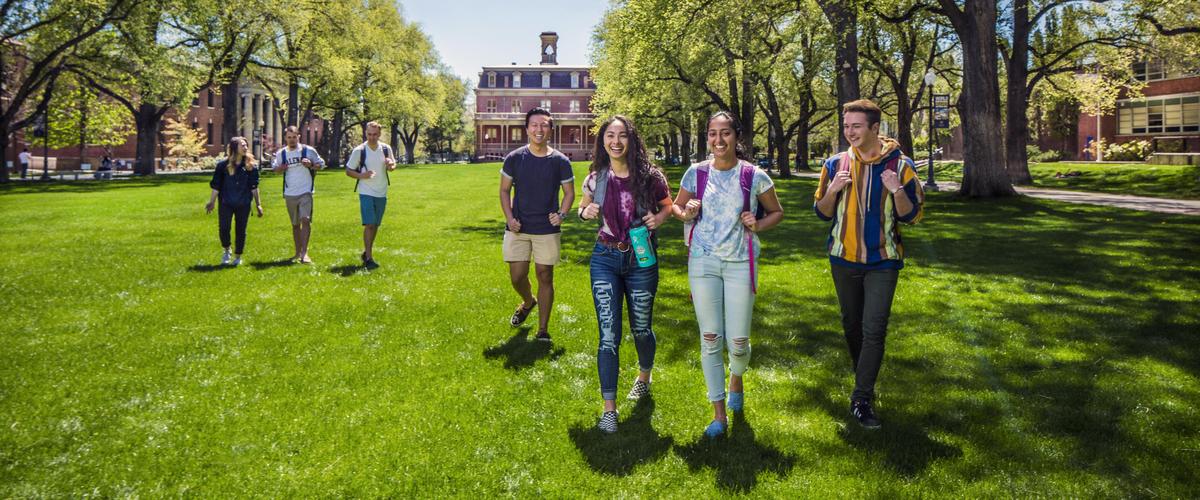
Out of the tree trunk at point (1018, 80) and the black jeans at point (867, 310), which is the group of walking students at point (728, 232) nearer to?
the black jeans at point (867, 310)

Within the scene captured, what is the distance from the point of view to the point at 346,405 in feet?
17.0

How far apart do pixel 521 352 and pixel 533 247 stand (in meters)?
1.01

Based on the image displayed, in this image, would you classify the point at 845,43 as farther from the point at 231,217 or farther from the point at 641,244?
the point at 641,244

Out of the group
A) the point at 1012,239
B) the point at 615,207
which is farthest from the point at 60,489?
the point at 1012,239

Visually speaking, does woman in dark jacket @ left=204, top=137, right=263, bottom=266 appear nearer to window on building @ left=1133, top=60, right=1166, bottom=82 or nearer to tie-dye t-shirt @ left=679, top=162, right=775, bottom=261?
tie-dye t-shirt @ left=679, top=162, right=775, bottom=261

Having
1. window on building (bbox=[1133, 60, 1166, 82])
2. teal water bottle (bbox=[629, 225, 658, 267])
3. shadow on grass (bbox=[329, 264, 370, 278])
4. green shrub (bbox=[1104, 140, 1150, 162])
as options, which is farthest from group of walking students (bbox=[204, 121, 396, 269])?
window on building (bbox=[1133, 60, 1166, 82])

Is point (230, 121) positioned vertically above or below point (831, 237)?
above

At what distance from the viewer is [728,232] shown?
4.47m

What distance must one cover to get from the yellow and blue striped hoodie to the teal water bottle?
131 cm

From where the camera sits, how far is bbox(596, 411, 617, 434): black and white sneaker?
4719 mm

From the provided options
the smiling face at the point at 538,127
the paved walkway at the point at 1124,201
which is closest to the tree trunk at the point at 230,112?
the smiling face at the point at 538,127

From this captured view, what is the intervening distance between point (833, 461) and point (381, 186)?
27.2 ft

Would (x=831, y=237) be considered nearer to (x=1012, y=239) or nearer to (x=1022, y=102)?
(x=1012, y=239)

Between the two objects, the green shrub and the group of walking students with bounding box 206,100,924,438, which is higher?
the green shrub
